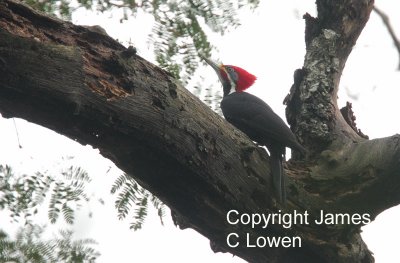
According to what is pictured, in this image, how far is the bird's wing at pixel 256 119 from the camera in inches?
146

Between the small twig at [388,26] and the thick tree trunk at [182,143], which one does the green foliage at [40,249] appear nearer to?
the thick tree trunk at [182,143]

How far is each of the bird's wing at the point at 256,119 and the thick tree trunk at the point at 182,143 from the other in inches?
8.3

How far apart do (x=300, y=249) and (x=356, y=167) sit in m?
0.61

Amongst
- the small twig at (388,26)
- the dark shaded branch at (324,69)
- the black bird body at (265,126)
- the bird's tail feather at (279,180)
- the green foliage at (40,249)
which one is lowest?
the green foliage at (40,249)

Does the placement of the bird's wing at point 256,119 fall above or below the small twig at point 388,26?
below

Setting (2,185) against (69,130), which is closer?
(69,130)

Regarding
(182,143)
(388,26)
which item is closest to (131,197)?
(182,143)

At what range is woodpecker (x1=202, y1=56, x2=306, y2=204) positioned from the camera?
3.31m

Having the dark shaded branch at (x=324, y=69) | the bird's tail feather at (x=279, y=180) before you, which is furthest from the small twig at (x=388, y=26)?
the bird's tail feather at (x=279, y=180)

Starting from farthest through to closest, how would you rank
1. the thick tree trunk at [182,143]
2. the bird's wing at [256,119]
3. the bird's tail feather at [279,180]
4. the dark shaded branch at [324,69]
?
the dark shaded branch at [324,69] < the bird's wing at [256,119] < the bird's tail feather at [279,180] < the thick tree trunk at [182,143]

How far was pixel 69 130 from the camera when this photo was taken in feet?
8.91

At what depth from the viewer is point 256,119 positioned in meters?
3.94

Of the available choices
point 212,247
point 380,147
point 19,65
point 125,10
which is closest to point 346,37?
point 380,147

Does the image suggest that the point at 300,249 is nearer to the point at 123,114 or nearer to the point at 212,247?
the point at 212,247
